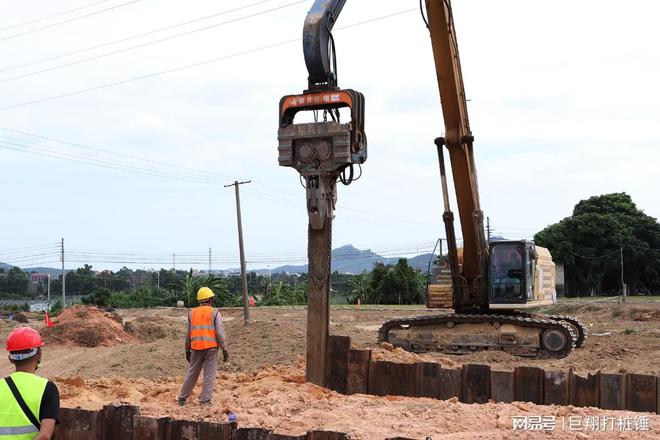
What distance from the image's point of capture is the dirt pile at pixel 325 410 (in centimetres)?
644

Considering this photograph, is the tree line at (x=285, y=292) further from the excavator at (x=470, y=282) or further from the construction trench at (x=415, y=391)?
the construction trench at (x=415, y=391)

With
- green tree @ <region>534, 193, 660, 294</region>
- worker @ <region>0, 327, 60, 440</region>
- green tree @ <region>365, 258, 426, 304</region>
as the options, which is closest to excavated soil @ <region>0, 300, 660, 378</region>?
worker @ <region>0, 327, 60, 440</region>

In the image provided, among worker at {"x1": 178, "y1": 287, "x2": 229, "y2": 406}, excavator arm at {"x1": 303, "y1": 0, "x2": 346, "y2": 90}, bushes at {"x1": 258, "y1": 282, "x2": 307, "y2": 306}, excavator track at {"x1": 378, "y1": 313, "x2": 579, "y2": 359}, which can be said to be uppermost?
excavator arm at {"x1": 303, "y1": 0, "x2": 346, "y2": 90}

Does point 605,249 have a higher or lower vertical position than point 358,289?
higher

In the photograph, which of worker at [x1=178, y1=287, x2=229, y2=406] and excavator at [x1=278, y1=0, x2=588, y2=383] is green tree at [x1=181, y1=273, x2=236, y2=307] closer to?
excavator at [x1=278, y1=0, x2=588, y2=383]

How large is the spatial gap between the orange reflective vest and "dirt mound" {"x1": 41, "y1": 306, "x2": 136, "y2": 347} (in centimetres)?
1468

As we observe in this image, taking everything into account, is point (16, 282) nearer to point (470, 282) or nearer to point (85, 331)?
point (85, 331)

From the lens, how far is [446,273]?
17141mm

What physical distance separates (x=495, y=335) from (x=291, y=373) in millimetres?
6769

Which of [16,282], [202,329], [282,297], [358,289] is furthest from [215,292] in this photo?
[16,282]

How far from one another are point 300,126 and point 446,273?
8.57m

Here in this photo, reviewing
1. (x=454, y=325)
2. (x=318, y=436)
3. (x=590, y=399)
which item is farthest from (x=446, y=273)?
(x=318, y=436)

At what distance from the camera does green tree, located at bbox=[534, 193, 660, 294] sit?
4888 centimetres

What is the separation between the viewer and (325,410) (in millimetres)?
7941
